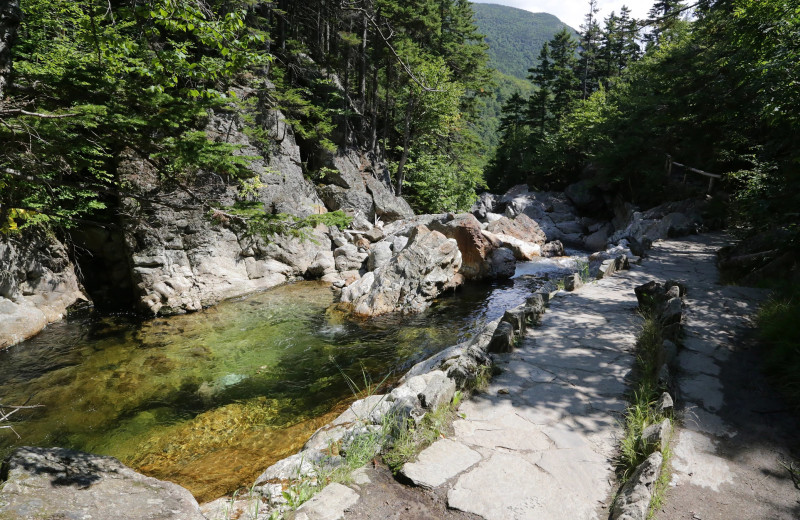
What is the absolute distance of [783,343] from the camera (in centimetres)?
430

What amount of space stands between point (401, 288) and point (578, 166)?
91.3ft

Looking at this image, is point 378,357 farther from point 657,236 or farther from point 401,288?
point 657,236

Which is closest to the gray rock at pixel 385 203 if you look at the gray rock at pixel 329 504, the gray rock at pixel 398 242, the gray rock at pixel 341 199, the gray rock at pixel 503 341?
the gray rock at pixel 341 199

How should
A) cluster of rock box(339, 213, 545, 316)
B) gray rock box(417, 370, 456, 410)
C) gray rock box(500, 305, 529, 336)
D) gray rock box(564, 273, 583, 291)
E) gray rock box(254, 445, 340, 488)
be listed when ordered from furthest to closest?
cluster of rock box(339, 213, 545, 316), gray rock box(564, 273, 583, 291), gray rock box(500, 305, 529, 336), gray rock box(417, 370, 456, 410), gray rock box(254, 445, 340, 488)

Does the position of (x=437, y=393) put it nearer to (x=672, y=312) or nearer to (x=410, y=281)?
(x=672, y=312)

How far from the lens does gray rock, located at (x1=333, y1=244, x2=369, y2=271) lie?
14633 mm

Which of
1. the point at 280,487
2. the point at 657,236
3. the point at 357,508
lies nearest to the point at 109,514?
the point at 280,487

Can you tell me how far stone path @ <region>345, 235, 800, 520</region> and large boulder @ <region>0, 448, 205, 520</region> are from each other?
4.69 feet

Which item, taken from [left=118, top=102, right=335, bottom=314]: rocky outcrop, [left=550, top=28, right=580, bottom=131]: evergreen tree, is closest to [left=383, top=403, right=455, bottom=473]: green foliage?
[left=118, top=102, right=335, bottom=314]: rocky outcrop

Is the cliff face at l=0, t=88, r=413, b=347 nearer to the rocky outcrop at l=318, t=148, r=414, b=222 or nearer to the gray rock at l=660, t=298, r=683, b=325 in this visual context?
the rocky outcrop at l=318, t=148, r=414, b=222

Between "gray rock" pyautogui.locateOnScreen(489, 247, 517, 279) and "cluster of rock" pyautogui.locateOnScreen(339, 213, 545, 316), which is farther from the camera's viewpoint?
"gray rock" pyautogui.locateOnScreen(489, 247, 517, 279)

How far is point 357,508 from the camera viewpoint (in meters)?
2.68

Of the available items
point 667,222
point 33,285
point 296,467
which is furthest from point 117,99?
point 667,222

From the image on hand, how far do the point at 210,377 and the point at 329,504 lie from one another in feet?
18.6
